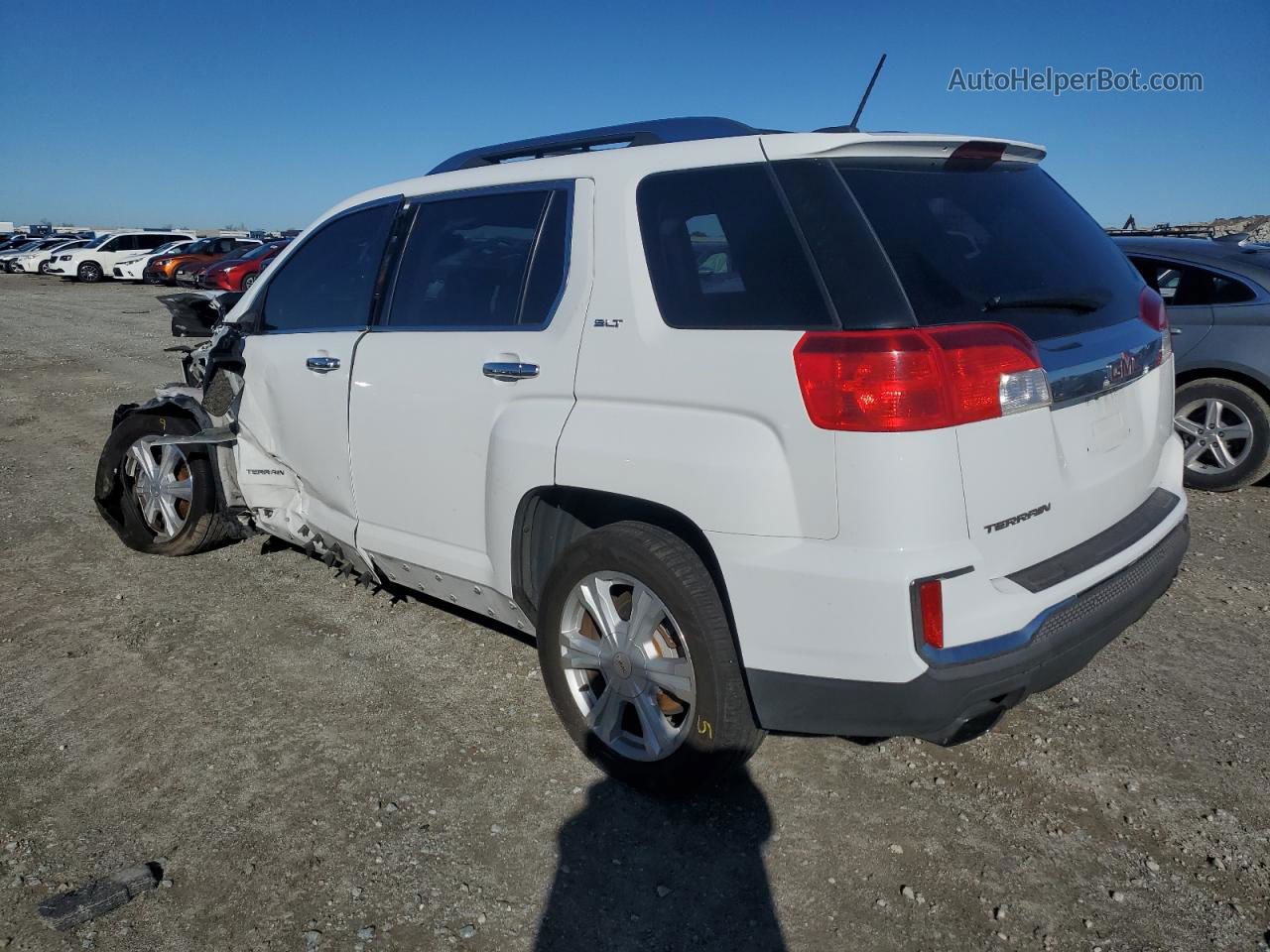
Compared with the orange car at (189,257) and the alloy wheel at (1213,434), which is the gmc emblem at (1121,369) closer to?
the alloy wheel at (1213,434)

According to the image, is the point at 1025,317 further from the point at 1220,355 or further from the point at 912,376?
the point at 1220,355

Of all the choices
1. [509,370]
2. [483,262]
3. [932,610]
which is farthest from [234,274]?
[932,610]

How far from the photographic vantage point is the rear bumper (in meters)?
2.37

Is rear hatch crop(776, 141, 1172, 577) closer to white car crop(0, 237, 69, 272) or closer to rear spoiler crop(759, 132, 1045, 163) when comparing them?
rear spoiler crop(759, 132, 1045, 163)

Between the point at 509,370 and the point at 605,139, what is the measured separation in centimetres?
87

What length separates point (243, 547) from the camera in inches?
217

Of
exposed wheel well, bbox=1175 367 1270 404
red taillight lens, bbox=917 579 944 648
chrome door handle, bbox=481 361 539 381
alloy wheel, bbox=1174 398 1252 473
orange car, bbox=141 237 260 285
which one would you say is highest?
orange car, bbox=141 237 260 285

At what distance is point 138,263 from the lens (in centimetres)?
3319

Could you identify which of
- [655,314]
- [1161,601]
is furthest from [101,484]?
[1161,601]

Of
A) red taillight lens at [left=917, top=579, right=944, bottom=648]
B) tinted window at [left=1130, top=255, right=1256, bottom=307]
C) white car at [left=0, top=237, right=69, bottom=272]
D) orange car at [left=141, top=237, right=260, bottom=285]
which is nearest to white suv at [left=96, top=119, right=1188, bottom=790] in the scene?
red taillight lens at [left=917, top=579, right=944, bottom=648]

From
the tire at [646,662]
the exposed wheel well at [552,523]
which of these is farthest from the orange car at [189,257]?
the tire at [646,662]

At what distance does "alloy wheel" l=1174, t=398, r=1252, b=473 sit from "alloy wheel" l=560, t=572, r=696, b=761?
500 centimetres

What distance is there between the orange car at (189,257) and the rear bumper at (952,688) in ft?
106

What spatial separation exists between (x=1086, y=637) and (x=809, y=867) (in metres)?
0.99
